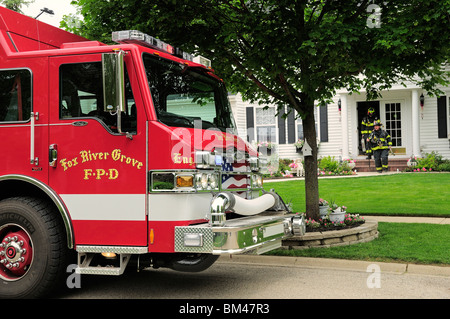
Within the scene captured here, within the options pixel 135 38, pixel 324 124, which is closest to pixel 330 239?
pixel 135 38

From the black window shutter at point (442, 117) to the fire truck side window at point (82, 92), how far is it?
18.3m

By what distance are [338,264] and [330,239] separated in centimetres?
78

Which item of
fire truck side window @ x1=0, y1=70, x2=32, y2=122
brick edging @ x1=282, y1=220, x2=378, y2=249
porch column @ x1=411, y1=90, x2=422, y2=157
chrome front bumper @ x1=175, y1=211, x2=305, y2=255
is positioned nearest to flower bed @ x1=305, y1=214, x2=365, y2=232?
brick edging @ x1=282, y1=220, x2=378, y2=249

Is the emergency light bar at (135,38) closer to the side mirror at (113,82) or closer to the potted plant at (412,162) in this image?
the side mirror at (113,82)

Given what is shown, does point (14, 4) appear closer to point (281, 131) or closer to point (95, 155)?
point (281, 131)

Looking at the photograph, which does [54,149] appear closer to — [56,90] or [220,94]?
[56,90]

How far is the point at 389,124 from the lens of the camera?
2100cm

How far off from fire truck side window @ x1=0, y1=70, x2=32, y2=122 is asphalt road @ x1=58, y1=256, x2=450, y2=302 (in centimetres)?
195

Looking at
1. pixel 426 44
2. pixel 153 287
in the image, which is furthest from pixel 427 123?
pixel 153 287

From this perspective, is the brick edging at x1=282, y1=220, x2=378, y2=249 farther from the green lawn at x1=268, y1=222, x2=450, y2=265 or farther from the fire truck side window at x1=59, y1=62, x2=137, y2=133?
the fire truck side window at x1=59, y1=62, x2=137, y2=133

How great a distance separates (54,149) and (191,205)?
1.51 metres

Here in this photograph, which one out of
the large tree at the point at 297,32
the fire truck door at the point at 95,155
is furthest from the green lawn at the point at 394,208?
the fire truck door at the point at 95,155

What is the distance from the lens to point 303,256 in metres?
6.58

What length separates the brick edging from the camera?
693cm
